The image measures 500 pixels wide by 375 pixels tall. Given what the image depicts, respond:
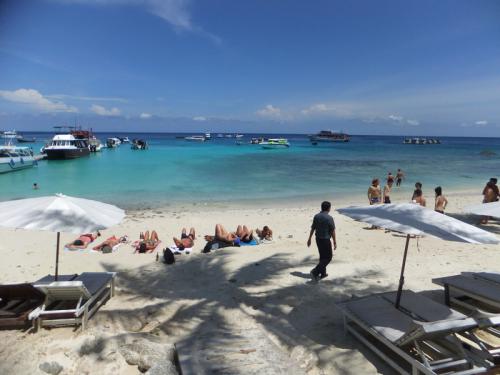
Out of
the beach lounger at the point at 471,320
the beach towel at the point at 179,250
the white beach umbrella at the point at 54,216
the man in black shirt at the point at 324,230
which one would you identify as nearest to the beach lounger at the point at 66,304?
the white beach umbrella at the point at 54,216

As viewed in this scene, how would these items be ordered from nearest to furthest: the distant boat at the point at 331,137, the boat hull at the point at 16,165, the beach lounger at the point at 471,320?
the beach lounger at the point at 471,320, the boat hull at the point at 16,165, the distant boat at the point at 331,137

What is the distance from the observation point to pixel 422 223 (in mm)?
4207

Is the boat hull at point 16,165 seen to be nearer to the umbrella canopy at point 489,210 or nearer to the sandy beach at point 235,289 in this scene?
the sandy beach at point 235,289

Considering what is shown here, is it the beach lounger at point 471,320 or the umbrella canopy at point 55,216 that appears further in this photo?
the umbrella canopy at point 55,216

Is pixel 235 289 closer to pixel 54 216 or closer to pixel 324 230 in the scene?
pixel 324 230

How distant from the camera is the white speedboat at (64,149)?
41.6 m

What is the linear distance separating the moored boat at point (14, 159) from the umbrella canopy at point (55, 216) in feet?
98.3

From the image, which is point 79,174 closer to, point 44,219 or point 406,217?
point 44,219

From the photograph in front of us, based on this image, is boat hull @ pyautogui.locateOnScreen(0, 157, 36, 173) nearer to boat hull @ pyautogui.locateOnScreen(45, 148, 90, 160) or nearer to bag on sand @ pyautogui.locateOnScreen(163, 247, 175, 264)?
boat hull @ pyautogui.locateOnScreen(45, 148, 90, 160)

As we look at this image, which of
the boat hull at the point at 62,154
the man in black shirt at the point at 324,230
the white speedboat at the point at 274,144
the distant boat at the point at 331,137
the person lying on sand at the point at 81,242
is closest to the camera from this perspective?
the man in black shirt at the point at 324,230

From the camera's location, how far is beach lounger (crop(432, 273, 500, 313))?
496cm

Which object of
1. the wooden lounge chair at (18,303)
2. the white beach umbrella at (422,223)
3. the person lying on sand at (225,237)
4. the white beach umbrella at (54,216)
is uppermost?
the white beach umbrella at (422,223)

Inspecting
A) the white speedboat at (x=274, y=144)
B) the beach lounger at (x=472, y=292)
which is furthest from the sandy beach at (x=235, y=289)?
the white speedboat at (x=274, y=144)

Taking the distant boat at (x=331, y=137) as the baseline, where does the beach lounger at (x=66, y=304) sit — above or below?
below
